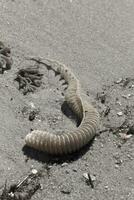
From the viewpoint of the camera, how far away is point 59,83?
6.90m

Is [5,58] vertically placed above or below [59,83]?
above

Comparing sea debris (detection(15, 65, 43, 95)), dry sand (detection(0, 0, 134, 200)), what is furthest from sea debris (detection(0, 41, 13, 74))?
sea debris (detection(15, 65, 43, 95))

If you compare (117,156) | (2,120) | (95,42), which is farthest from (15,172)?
(95,42)

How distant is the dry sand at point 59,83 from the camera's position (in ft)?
17.9

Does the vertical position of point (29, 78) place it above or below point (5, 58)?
below

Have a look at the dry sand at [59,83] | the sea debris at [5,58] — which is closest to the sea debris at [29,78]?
the dry sand at [59,83]

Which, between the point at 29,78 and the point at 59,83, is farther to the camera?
the point at 59,83

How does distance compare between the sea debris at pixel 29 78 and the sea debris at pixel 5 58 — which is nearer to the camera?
the sea debris at pixel 29 78

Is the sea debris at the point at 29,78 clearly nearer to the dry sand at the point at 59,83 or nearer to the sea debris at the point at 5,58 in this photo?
the dry sand at the point at 59,83

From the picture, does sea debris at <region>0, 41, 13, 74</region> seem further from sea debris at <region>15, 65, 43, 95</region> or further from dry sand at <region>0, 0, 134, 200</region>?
sea debris at <region>15, 65, 43, 95</region>

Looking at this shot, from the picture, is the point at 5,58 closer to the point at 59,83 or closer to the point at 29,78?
the point at 29,78

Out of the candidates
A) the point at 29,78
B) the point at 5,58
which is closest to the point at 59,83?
the point at 29,78

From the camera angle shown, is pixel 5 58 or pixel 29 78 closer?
pixel 29 78

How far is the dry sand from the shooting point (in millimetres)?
5457
